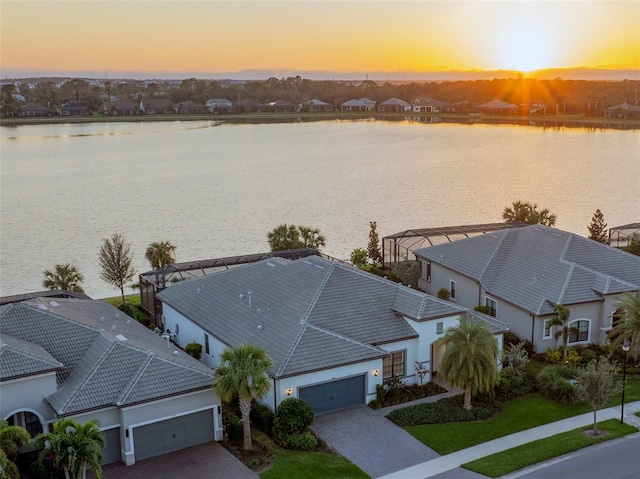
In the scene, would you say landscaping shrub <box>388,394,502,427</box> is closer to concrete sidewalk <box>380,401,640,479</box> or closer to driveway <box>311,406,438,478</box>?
driveway <box>311,406,438,478</box>

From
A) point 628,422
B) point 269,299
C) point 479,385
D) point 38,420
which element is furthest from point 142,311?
point 628,422

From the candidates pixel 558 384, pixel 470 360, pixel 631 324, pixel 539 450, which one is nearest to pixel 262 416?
pixel 470 360

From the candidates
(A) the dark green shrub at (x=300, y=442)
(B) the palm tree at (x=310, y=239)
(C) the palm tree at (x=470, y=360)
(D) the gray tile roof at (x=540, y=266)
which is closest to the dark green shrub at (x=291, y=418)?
(A) the dark green shrub at (x=300, y=442)

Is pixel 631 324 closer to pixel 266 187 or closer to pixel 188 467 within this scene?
pixel 188 467

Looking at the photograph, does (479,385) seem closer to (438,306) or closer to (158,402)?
(438,306)

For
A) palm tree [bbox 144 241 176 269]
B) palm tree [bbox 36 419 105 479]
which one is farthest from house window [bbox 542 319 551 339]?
palm tree [bbox 144 241 176 269]

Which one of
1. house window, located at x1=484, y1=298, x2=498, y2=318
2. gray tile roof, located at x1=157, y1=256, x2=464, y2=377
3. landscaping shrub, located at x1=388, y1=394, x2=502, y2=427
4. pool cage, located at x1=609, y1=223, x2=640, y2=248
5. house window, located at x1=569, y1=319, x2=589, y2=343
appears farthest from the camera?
pool cage, located at x1=609, y1=223, x2=640, y2=248
